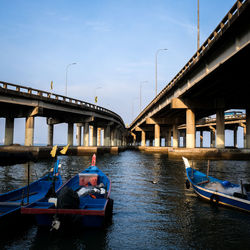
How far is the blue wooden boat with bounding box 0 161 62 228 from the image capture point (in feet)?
28.8

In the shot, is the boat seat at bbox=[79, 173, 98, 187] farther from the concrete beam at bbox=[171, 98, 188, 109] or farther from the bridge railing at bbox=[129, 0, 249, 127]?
the concrete beam at bbox=[171, 98, 188, 109]

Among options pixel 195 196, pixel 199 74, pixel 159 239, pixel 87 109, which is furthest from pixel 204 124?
pixel 159 239

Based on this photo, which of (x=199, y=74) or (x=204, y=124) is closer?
(x=199, y=74)

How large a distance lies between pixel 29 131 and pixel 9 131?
5570 millimetres

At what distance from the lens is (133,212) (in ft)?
36.0

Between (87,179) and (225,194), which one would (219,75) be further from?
(87,179)

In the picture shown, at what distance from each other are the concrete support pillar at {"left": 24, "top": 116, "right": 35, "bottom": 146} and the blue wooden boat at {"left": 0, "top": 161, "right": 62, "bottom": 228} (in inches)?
1168

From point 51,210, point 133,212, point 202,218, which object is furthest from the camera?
point 133,212

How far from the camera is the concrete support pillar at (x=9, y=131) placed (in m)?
43.5

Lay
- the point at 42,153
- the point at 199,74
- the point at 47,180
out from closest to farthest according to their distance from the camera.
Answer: the point at 47,180 < the point at 199,74 < the point at 42,153

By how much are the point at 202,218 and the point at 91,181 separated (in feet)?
21.1

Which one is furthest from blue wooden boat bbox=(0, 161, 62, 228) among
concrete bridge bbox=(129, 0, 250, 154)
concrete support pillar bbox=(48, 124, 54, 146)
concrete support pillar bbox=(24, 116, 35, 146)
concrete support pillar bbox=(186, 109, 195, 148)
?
concrete support pillar bbox=(48, 124, 54, 146)

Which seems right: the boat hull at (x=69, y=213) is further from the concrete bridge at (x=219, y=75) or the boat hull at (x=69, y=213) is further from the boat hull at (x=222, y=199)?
the concrete bridge at (x=219, y=75)

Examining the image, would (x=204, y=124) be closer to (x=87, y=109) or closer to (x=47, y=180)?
(x=87, y=109)
